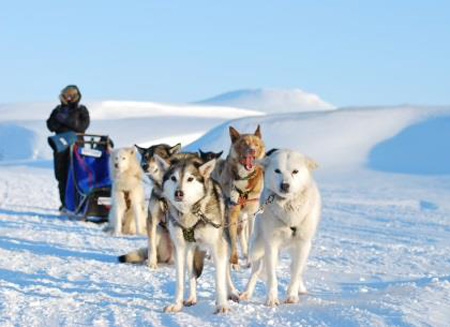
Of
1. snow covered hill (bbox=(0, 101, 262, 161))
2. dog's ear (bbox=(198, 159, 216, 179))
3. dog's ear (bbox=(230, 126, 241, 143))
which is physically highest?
dog's ear (bbox=(230, 126, 241, 143))

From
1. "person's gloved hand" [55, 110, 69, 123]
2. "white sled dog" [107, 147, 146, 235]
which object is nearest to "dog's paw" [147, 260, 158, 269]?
"white sled dog" [107, 147, 146, 235]

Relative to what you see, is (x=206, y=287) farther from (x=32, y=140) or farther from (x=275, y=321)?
(x=32, y=140)

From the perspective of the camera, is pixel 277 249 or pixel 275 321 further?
pixel 277 249

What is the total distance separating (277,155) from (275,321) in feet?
3.01

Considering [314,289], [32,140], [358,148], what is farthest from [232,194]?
[32,140]

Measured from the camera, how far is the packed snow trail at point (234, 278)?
12.7 feet

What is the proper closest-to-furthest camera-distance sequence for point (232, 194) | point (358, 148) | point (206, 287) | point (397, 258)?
point (206, 287)
point (232, 194)
point (397, 258)
point (358, 148)

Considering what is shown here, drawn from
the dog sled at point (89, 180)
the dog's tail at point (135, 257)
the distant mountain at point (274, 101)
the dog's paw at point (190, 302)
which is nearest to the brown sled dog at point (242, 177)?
the dog's tail at point (135, 257)

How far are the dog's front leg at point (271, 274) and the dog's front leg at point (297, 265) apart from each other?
11 centimetres

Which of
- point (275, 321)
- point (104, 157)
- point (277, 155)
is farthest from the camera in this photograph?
point (104, 157)

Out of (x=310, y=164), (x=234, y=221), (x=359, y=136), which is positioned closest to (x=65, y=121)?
(x=234, y=221)

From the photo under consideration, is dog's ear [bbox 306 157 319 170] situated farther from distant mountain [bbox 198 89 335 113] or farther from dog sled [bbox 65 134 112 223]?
distant mountain [bbox 198 89 335 113]

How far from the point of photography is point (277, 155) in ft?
13.4

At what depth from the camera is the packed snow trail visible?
3.87 m
